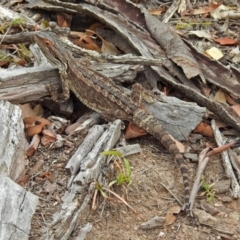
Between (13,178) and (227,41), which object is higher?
(227,41)

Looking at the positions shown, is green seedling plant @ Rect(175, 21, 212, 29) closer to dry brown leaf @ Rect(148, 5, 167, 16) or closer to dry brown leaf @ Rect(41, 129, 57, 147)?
dry brown leaf @ Rect(148, 5, 167, 16)

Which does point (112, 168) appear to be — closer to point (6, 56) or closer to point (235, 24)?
point (6, 56)

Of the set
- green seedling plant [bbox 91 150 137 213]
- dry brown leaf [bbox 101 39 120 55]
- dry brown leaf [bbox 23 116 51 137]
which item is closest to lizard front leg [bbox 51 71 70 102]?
dry brown leaf [bbox 23 116 51 137]

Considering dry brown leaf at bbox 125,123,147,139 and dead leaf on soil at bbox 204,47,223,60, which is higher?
dead leaf on soil at bbox 204,47,223,60

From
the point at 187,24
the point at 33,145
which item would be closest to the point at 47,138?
the point at 33,145

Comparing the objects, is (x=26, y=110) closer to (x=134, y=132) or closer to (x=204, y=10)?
(x=134, y=132)

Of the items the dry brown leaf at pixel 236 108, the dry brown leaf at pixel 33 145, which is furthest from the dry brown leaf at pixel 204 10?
the dry brown leaf at pixel 33 145
